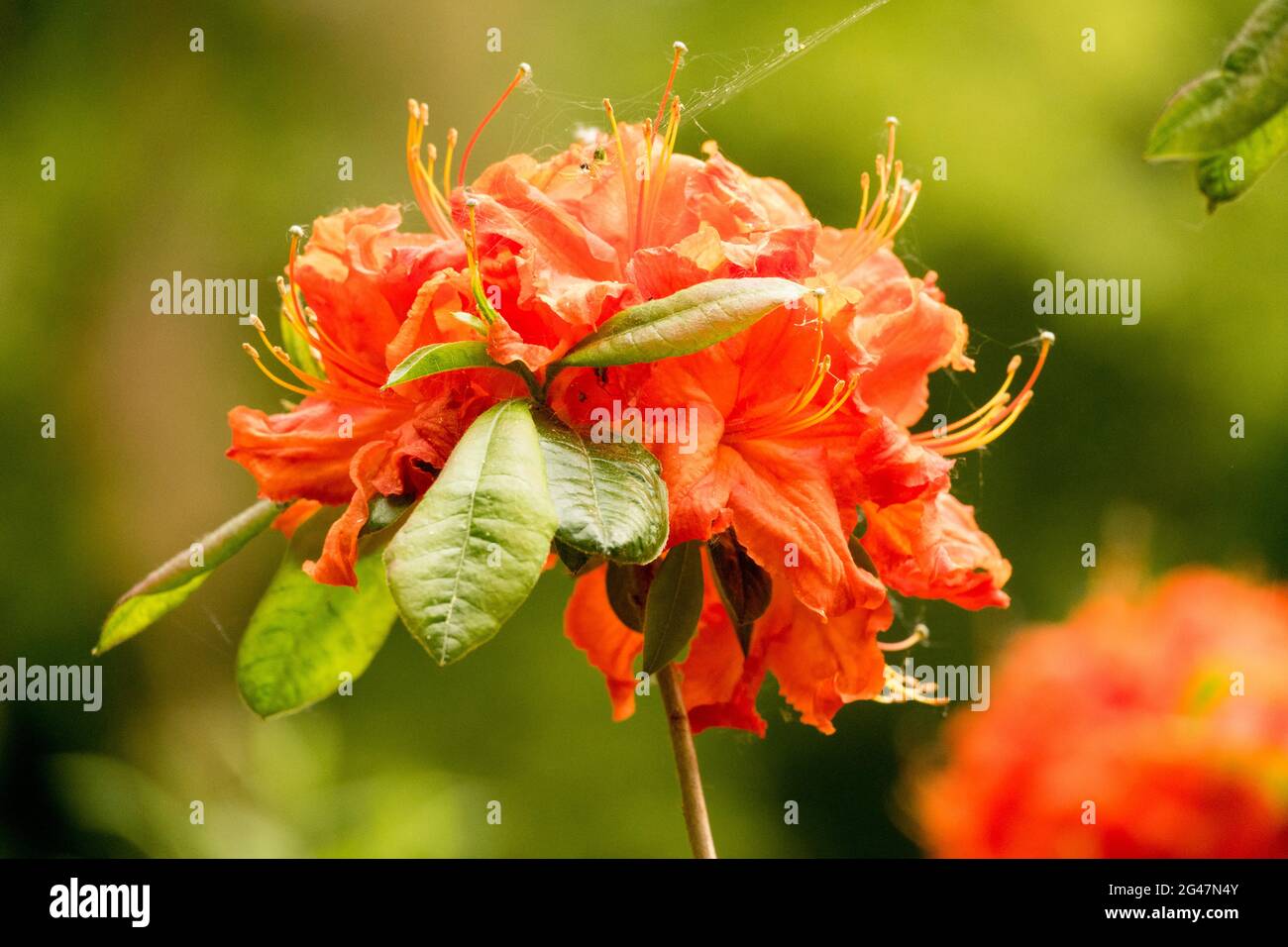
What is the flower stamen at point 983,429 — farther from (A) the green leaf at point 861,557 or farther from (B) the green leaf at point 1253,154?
(B) the green leaf at point 1253,154

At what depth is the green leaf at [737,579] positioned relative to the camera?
2.01ft

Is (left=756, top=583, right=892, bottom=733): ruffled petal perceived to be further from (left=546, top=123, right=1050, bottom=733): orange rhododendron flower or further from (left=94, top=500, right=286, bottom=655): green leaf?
(left=94, top=500, right=286, bottom=655): green leaf

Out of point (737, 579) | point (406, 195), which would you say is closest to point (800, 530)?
point (737, 579)

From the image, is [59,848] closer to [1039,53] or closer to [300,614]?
[300,614]

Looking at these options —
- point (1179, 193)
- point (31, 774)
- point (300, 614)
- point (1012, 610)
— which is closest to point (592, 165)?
point (300, 614)

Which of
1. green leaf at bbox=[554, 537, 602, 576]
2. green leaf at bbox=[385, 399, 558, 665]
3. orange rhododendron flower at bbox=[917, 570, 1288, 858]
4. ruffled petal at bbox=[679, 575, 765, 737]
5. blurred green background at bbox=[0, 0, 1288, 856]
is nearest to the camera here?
green leaf at bbox=[385, 399, 558, 665]

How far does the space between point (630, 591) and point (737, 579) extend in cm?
5

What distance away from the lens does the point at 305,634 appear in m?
0.71

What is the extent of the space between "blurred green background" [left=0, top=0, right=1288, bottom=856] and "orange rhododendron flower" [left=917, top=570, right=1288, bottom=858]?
112 cm

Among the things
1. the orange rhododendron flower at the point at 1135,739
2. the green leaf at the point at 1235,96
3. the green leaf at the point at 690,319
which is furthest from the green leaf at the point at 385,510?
the orange rhododendron flower at the point at 1135,739

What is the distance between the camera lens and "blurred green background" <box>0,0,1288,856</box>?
2559 millimetres

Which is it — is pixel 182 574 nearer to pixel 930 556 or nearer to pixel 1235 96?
pixel 930 556

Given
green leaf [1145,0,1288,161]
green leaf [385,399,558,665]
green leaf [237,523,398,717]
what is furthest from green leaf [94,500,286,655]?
green leaf [1145,0,1288,161]

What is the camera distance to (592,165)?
0.64 metres
